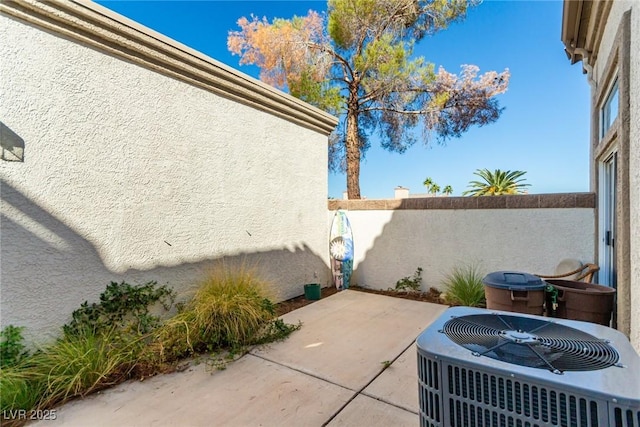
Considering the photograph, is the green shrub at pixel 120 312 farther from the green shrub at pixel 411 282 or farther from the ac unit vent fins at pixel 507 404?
the green shrub at pixel 411 282

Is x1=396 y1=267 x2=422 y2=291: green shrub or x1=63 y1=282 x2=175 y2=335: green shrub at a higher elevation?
x1=63 y1=282 x2=175 y2=335: green shrub

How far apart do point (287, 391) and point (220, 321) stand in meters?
1.36

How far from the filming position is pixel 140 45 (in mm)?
3777

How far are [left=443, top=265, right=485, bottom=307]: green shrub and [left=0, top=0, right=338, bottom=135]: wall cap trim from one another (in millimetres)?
4639

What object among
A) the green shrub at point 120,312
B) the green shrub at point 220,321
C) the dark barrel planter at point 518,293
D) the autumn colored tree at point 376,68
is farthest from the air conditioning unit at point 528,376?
the autumn colored tree at point 376,68

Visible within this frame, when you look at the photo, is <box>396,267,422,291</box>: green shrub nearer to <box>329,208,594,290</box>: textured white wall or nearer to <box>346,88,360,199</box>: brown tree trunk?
<box>329,208,594,290</box>: textured white wall

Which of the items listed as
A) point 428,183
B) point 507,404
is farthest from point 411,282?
point 428,183

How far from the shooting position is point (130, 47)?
12.1 ft

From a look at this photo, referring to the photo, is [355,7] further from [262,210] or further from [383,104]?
[262,210]

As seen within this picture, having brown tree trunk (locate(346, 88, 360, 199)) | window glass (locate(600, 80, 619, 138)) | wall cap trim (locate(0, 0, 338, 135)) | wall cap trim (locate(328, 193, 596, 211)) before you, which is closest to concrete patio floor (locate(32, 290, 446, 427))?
wall cap trim (locate(328, 193, 596, 211))

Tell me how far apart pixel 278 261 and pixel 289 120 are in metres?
2.85

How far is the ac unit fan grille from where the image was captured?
113 cm

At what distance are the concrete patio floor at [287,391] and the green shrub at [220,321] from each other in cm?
30

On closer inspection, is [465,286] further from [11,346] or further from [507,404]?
[11,346]
